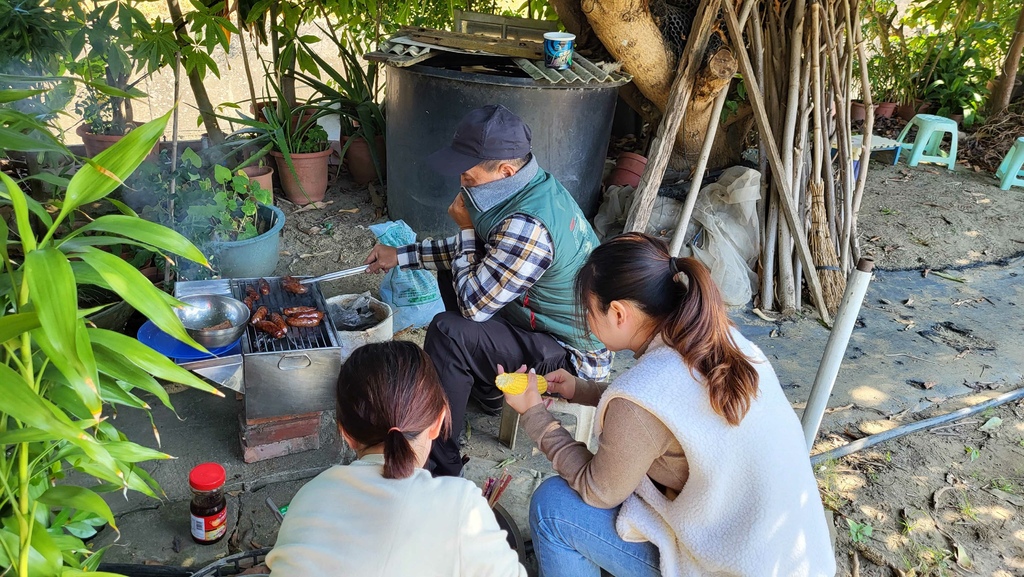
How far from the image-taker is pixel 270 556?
1.48 meters

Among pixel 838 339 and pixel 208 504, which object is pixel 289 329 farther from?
pixel 838 339

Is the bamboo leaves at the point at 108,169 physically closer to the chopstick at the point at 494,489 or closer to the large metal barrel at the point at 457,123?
the chopstick at the point at 494,489

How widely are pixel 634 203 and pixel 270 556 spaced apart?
335 centimetres

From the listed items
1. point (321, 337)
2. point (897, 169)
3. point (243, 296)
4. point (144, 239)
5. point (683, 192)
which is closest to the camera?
point (144, 239)

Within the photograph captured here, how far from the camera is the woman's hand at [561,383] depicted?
7.77ft

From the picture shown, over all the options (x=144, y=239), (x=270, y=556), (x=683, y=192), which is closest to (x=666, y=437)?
(x=270, y=556)

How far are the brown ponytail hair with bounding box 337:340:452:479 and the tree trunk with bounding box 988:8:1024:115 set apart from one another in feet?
25.5

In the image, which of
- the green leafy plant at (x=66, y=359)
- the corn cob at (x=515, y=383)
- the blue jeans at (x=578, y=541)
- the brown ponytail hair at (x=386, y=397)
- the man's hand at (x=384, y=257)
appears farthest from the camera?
the man's hand at (x=384, y=257)

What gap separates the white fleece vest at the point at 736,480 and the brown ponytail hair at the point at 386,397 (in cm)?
43

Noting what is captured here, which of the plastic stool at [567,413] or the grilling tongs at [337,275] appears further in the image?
the grilling tongs at [337,275]

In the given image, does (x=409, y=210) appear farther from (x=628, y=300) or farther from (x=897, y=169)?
(x=897, y=169)

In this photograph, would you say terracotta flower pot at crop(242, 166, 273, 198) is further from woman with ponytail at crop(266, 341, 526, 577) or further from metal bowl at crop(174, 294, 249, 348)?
woman with ponytail at crop(266, 341, 526, 577)

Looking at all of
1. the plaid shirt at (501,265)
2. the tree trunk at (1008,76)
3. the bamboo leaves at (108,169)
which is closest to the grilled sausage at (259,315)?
the plaid shirt at (501,265)

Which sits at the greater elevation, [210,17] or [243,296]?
[210,17]
